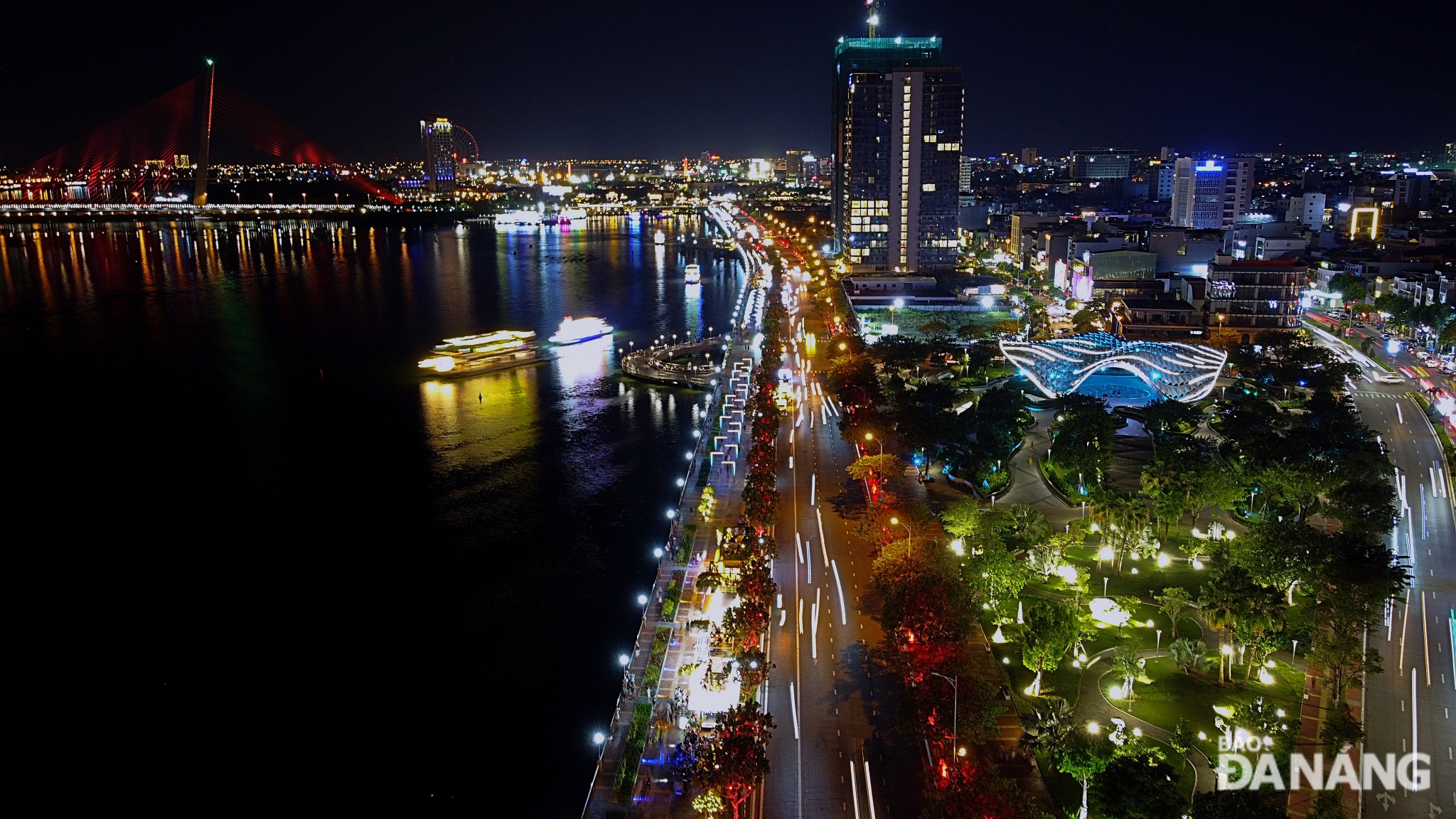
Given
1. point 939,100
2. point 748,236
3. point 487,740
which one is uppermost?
point 939,100

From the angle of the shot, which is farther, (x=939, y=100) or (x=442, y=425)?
(x=939, y=100)

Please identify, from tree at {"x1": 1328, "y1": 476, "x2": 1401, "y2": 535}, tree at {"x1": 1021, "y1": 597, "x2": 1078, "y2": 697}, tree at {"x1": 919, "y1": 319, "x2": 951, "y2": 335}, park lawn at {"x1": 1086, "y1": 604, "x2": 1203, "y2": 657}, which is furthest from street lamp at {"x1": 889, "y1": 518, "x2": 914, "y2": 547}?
tree at {"x1": 919, "y1": 319, "x2": 951, "y2": 335}

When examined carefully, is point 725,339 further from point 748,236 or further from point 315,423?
point 748,236

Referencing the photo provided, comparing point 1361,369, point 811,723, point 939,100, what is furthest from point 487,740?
point 939,100

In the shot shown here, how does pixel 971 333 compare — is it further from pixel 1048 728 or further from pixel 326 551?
pixel 1048 728

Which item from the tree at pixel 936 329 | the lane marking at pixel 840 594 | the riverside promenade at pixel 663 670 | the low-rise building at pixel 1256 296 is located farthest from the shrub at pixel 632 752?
the low-rise building at pixel 1256 296

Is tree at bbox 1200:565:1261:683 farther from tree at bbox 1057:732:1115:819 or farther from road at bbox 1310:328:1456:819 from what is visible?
tree at bbox 1057:732:1115:819
